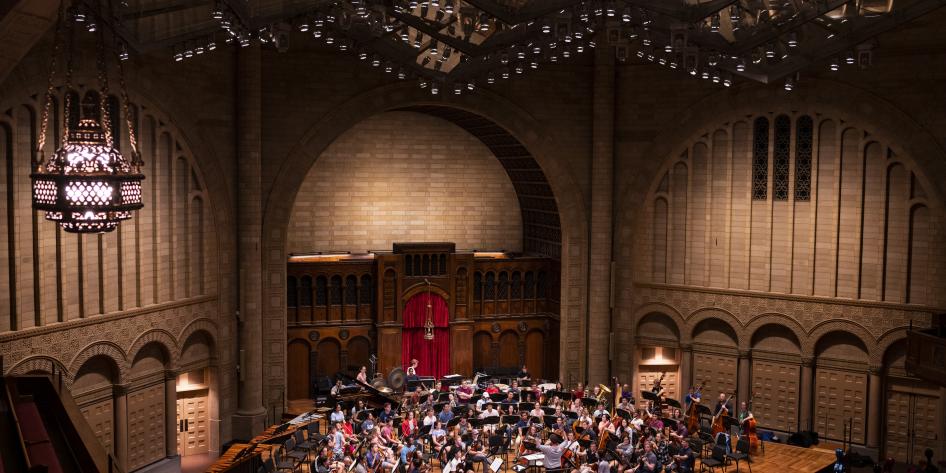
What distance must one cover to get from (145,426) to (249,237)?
598 centimetres

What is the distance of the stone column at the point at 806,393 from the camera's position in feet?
94.1

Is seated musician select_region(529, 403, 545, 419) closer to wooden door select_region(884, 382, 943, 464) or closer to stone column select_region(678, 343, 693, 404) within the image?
stone column select_region(678, 343, 693, 404)

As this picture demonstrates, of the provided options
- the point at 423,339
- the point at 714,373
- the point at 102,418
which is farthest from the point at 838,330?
the point at 102,418

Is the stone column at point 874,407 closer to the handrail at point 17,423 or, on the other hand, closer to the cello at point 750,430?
the cello at point 750,430

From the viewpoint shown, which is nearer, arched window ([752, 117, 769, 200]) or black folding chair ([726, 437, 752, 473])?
black folding chair ([726, 437, 752, 473])

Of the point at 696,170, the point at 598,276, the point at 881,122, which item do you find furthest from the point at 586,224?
the point at 881,122

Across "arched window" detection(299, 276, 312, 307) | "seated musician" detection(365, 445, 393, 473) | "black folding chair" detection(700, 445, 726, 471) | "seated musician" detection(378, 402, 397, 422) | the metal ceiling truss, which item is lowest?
"black folding chair" detection(700, 445, 726, 471)

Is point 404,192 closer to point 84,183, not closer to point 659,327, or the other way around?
point 659,327

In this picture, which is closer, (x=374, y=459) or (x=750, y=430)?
(x=374, y=459)

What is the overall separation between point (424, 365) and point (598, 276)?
22.5ft

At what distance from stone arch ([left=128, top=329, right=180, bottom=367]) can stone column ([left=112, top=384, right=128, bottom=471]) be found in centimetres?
88

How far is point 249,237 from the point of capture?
2777 centimetres

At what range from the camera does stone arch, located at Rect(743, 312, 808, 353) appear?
94.2 ft

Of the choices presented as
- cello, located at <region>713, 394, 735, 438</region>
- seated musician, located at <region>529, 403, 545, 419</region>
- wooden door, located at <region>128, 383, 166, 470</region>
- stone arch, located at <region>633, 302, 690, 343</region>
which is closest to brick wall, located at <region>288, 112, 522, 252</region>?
stone arch, located at <region>633, 302, 690, 343</region>
